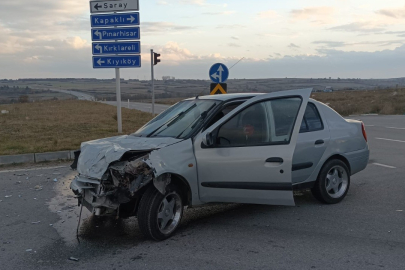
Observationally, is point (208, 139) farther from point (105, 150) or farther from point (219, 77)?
point (219, 77)

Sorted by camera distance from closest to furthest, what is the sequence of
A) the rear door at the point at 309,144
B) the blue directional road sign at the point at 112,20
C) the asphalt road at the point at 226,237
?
1. the asphalt road at the point at 226,237
2. the rear door at the point at 309,144
3. the blue directional road sign at the point at 112,20

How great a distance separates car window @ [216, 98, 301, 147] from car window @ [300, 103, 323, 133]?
28cm

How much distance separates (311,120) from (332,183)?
104 centimetres

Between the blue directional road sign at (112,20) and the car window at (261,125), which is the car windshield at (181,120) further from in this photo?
the blue directional road sign at (112,20)

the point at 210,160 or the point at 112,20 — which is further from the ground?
the point at 112,20

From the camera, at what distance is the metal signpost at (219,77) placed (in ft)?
39.0

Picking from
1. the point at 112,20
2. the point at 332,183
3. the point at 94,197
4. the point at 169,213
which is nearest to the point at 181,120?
the point at 169,213

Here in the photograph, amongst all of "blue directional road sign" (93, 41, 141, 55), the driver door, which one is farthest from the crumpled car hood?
"blue directional road sign" (93, 41, 141, 55)

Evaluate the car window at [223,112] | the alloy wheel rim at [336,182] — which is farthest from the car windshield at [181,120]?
the alloy wheel rim at [336,182]

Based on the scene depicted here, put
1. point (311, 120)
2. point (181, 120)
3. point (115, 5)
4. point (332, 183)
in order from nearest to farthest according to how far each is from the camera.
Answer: point (181, 120) → point (311, 120) → point (332, 183) → point (115, 5)

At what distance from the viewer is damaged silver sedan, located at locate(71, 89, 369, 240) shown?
4633 mm

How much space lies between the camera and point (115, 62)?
1406cm

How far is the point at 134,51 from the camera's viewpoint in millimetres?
14102

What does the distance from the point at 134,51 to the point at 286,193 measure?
405 inches
